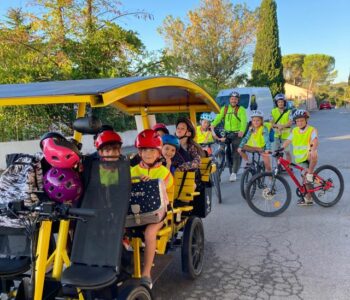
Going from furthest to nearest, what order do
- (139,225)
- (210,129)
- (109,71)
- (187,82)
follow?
1. (109,71)
2. (210,129)
3. (187,82)
4. (139,225)

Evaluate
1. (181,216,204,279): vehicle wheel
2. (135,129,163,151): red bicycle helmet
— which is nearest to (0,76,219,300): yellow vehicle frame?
(181,216,204,279): vehicle wheel

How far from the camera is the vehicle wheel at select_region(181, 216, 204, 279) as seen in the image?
3998 millimetres

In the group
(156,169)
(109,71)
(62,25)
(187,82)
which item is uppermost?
(62,25)

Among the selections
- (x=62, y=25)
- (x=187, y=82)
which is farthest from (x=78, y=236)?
(x=62, y=25)

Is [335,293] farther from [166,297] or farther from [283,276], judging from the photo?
[166,297]

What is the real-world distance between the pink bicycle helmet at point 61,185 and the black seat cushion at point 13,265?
0.57 m

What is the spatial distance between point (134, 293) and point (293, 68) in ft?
311

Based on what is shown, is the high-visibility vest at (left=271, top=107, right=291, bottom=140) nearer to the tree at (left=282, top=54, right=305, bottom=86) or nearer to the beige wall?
the beige wall

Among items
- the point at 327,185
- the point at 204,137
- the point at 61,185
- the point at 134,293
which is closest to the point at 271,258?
the point at 134,293

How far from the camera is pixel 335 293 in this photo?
3.77 meters

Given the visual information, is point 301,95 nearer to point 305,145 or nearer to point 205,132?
point 205,132

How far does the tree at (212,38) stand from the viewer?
33500 mm

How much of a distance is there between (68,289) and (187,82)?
1.94 m

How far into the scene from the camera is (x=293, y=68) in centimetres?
9175
